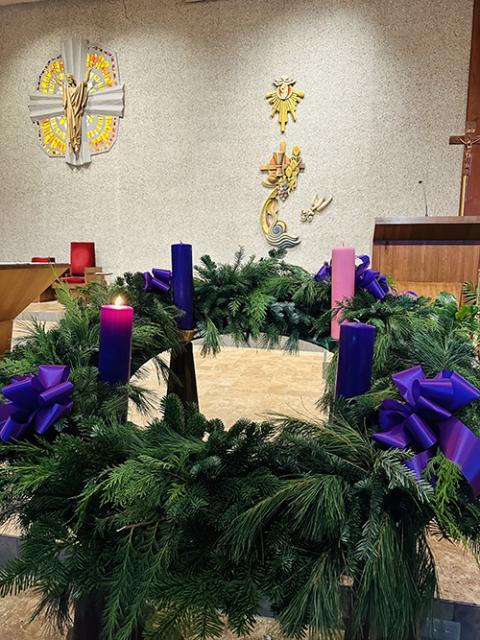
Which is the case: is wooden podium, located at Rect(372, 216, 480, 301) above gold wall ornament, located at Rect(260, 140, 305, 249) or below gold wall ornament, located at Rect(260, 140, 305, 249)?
below

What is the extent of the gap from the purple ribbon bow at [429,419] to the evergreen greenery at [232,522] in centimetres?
2

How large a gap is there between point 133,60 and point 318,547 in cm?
569

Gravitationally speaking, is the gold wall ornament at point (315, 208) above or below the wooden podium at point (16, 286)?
above

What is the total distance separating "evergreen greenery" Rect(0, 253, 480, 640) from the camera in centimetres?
39

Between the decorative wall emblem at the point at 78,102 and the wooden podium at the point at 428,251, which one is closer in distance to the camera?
the wooden podium at the point at 428,251

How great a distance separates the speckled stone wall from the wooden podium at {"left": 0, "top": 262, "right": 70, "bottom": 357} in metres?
2.71

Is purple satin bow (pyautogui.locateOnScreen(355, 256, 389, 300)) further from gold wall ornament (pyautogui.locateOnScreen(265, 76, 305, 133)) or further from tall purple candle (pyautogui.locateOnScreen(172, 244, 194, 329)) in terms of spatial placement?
gold wall ornament (pyautogui.locateOnScreen(265, 76, 305, 133))

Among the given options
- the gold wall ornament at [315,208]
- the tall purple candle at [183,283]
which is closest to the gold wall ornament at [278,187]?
the gold wall ornament at [315,208]

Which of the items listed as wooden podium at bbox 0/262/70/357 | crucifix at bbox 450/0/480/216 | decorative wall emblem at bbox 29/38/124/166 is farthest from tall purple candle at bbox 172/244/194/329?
decorative wall emblem at bbox 29/38/124/166

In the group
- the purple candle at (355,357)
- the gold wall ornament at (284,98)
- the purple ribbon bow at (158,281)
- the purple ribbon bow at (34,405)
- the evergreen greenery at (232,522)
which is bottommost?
the evergreen greenery at (232,522)

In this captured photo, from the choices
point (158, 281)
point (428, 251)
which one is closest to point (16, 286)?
point (158, 281)

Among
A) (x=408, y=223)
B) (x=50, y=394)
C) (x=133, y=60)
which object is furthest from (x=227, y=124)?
(x=50, y=394)

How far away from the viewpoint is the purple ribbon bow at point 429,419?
0.45 metres

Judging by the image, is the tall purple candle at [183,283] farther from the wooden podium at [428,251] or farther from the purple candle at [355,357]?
the wooden podium at [428,251]
